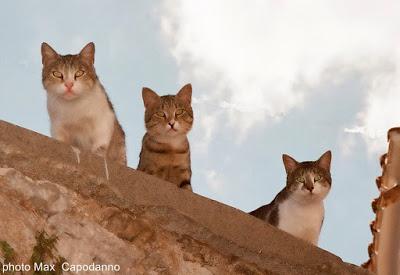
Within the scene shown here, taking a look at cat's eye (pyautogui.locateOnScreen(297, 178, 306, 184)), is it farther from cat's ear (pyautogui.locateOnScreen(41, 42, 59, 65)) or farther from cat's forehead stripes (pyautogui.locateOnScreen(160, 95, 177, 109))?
cat's ear (pyautogui.locateOnScreen(41, 42, 59, 65))

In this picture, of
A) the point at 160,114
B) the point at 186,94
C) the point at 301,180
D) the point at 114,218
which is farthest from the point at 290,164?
the point at 114,218

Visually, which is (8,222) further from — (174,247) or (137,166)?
(137,166)

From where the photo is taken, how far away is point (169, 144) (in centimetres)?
425

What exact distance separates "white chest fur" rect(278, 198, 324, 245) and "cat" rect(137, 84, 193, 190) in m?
0.68

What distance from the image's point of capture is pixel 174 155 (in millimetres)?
4238

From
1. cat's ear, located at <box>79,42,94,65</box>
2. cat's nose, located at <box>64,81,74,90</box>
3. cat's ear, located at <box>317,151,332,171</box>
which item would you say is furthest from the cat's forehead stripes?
cat's ear, located at <box>317,151,332,171</box>

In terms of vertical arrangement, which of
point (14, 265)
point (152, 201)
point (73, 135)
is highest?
point (73, 135)

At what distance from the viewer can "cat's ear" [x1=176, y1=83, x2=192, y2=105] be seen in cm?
443

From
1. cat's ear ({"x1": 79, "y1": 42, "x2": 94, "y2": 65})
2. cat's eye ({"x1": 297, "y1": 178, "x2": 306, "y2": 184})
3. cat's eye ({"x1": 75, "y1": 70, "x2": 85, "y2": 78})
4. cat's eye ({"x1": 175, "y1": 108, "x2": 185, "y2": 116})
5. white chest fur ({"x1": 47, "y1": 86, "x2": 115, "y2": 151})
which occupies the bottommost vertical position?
white chest fur ({"x1": 47, "y1": 86, "x2": 115, "y2": 151})

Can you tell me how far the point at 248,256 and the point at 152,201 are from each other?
1.94 ft

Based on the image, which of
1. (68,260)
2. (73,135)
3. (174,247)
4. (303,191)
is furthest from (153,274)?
(303,191)

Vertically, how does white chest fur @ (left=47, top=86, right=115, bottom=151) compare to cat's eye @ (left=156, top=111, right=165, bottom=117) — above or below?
below

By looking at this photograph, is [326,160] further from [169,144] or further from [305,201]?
[169,144]

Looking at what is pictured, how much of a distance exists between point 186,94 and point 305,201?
1.03 meters
